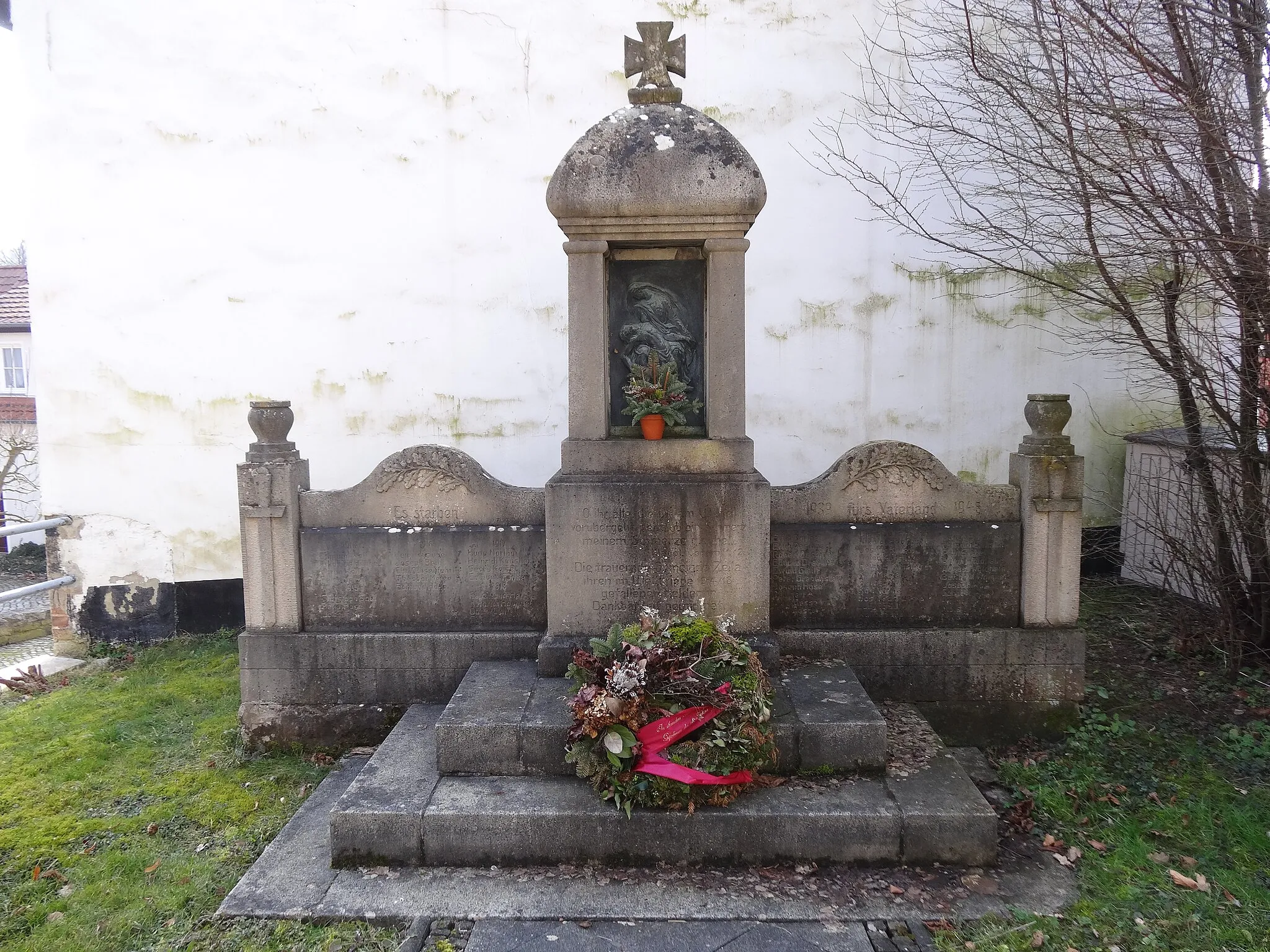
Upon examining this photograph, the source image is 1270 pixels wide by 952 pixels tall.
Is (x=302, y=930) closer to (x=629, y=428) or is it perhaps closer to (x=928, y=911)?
(x=928, y=911)

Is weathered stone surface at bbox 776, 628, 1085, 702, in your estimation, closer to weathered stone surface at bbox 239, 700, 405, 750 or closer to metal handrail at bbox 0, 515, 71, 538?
weathered stone surface at bbox 239, 700, 405, 750

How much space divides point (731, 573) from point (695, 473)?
58 cm

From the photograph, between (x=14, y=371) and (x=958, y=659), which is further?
(x=14, y=371)

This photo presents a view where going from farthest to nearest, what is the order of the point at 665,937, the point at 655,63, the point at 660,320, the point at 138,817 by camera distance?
the point at 660,320 → the point at 655,63 → the point at 138,817 → the point at 665,937

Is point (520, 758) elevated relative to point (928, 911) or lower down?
elevated

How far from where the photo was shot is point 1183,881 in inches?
130

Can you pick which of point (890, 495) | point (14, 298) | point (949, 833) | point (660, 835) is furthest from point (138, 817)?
point (14, 298)

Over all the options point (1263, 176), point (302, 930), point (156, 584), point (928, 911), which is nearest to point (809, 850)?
point (928, 911)

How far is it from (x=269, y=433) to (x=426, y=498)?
961 millimetres

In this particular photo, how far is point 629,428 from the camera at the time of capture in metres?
4.77

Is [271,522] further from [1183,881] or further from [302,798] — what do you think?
[1183,881]

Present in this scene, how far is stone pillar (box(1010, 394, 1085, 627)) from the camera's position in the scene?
4719mm

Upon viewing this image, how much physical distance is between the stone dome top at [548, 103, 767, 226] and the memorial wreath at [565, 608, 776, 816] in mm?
2195

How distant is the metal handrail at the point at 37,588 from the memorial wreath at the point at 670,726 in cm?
459
